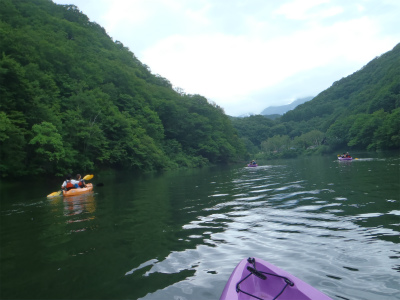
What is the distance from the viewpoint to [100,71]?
45.8 meters

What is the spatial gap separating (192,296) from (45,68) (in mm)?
35450

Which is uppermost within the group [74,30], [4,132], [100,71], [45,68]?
[74,30]

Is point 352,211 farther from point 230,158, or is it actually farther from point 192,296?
point 230,158

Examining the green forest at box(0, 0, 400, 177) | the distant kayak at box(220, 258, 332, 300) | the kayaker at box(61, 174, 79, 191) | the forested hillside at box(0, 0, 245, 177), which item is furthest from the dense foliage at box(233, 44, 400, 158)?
the distant kayak at box(220, 258, 332, 300)

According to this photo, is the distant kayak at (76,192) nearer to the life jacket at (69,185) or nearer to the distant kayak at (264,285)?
the life jacket at (69,185)

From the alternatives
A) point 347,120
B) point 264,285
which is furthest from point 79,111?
point 347,120

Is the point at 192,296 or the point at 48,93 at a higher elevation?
the point at 48,93

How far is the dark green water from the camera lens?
12.8 feet

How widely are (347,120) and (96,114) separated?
71.8m

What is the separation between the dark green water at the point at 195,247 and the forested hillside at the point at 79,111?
13732mm

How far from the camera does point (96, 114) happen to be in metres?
31.9

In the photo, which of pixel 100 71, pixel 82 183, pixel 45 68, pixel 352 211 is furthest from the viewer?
pixel 100 71

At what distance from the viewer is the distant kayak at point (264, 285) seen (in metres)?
3.10

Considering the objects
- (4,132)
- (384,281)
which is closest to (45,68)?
(4,132)
